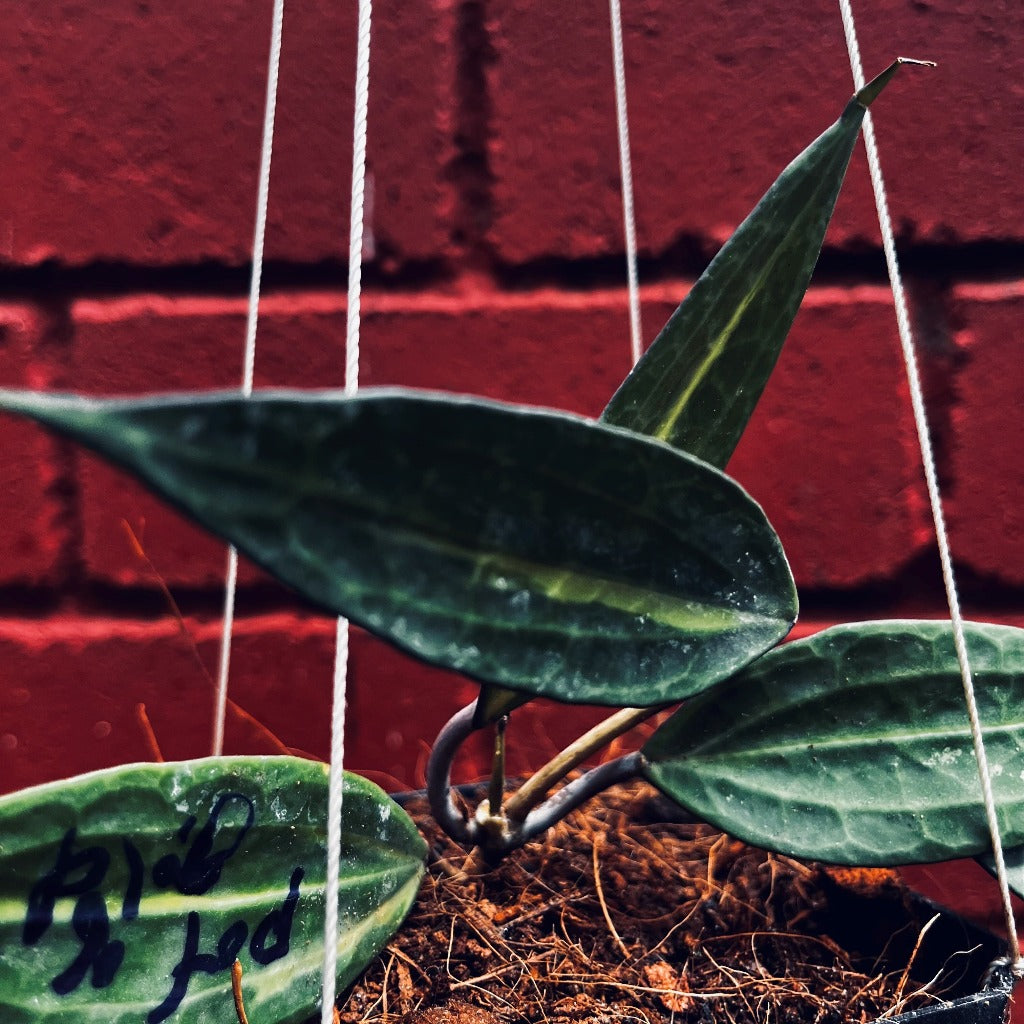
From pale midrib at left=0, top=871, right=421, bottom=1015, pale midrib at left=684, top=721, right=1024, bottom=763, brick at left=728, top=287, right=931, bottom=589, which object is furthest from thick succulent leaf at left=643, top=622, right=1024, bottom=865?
brick at left=728, top=287, right=931, bottom=589

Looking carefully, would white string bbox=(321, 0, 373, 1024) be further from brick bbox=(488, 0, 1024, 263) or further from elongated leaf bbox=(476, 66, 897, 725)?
brick bbox=(488, 0, 1024, 263)

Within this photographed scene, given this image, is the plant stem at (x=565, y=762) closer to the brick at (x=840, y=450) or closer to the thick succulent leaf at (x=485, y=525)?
the thick succulent leaf at (x=485, y=525)

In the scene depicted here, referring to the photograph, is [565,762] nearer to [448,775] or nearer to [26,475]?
[448,775]

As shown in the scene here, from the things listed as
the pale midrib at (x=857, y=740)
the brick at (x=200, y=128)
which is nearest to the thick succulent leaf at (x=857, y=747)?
the pale midrib at (x=857, y=740)

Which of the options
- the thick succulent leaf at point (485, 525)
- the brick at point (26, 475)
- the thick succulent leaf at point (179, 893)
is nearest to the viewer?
the thick succulent leaf at point (485, 525)

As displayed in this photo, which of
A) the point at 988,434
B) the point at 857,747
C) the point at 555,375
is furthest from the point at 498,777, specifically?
the point at 988,434
